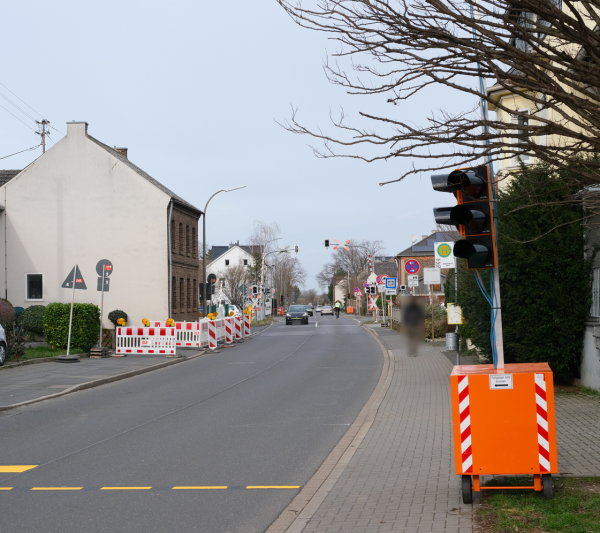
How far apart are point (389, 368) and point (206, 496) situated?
15.9 meters

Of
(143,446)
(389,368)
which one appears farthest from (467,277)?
(143,446)

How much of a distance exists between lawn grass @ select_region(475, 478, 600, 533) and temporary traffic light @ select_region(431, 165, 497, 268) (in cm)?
211

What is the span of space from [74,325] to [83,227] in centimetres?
1490

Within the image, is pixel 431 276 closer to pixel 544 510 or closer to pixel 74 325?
pixel 74 325

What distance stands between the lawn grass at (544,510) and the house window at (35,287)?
37407mm

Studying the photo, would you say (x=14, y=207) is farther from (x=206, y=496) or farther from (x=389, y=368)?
(x=206, y=496)

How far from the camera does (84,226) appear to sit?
1670 inches

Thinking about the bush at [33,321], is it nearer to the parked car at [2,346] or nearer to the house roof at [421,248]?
the parked car at [2,346]

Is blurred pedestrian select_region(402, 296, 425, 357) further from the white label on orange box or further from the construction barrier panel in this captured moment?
the construction barrier panel

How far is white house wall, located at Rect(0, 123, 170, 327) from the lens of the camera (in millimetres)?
42250

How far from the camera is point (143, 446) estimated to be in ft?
36.3

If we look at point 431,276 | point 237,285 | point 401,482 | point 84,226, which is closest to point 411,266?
point 431,276

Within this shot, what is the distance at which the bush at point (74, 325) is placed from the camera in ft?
93.2

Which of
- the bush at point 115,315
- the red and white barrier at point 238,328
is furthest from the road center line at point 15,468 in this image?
the bush at point 115,315
